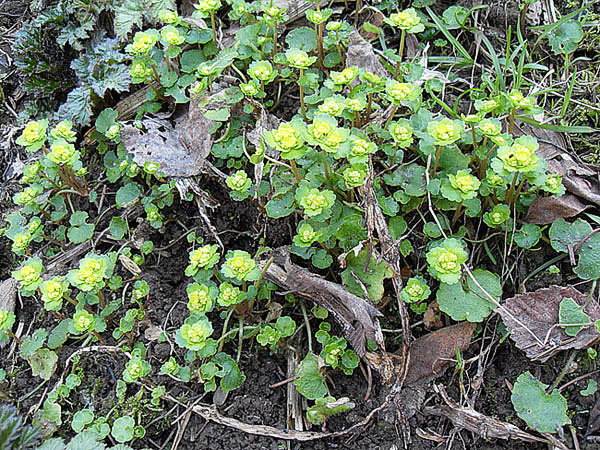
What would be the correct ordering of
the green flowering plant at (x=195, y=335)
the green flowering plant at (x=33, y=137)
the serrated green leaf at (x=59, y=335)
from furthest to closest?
the green flowering plant at (x=33, y=137) < the serrated green leaf at (x=59, y=335) < the green flowering plant at (x=195, y=335)

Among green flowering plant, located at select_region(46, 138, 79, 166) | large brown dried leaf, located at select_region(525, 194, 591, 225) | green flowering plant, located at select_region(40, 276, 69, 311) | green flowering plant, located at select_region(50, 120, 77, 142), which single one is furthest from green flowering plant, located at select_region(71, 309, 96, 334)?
large brown dried leaf, located at select_region(525, 194, 591, 225)

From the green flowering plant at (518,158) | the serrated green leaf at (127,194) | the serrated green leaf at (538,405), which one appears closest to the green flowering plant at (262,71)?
the serrated green leaf at (127,194)

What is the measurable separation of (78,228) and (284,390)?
1.36 metres

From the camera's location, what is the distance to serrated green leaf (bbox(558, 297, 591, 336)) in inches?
85.7

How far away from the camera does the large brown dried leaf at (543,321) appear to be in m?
2.18

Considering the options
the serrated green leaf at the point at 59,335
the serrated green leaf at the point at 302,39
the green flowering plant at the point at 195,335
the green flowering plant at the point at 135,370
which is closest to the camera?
the green flowering plant at the point at 195,335

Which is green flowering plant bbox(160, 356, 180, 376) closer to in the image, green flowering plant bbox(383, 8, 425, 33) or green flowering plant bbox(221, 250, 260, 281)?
green flowering plant bbox(221, 250, 260, 281)

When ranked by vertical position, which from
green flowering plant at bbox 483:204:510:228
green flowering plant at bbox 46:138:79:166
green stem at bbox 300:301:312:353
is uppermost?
green flowering plant at bbox 46:138:79:166

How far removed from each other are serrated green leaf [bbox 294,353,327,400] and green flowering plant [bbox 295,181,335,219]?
60 centimetres

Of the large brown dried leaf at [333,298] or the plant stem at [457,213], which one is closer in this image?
the large brown dried leaf at [333,298]

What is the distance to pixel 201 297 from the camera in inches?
91.4

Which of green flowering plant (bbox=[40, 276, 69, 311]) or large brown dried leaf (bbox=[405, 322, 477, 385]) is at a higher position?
green flowering plant (bbox=[40, 276, 69, 311])

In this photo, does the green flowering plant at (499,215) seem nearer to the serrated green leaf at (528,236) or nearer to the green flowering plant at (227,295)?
the serrated green leaf at (528,236)

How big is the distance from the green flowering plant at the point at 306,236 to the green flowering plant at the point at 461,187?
0.56 metres
